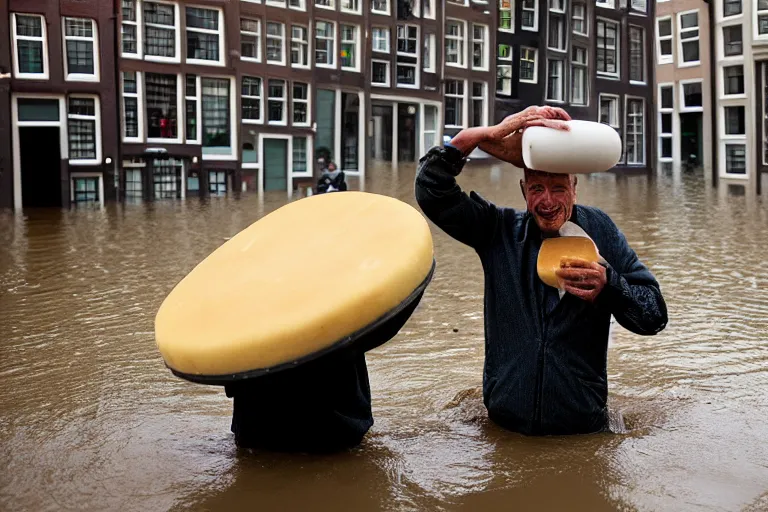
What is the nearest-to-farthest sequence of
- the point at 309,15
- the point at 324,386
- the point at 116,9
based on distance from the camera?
the point at 324,386 → the point at 116,9 → the point at 309,15

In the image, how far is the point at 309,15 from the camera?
51.3 ft

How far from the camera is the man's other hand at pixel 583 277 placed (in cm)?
264

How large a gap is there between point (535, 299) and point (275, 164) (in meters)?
13.0

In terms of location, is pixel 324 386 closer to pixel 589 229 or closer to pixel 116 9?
pixel 589 229

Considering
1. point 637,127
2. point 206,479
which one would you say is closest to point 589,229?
point 206,479

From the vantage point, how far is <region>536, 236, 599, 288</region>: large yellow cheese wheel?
8.86 ft

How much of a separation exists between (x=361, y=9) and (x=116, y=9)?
4.00m

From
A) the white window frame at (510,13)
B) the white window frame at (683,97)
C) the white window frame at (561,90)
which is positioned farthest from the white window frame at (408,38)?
the white window frame at (683,97)

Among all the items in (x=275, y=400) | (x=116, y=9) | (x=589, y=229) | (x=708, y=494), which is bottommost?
(x=708, y=494)

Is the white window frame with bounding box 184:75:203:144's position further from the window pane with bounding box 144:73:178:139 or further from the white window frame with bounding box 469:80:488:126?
the white window frame with bounding box 469:80:488:126

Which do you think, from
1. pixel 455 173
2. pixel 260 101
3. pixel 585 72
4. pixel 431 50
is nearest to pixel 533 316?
pixel 455 173

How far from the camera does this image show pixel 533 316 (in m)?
2.84

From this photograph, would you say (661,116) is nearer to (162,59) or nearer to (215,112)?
(215,112)

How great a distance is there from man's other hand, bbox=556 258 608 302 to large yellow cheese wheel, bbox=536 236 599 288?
0.03 meters
